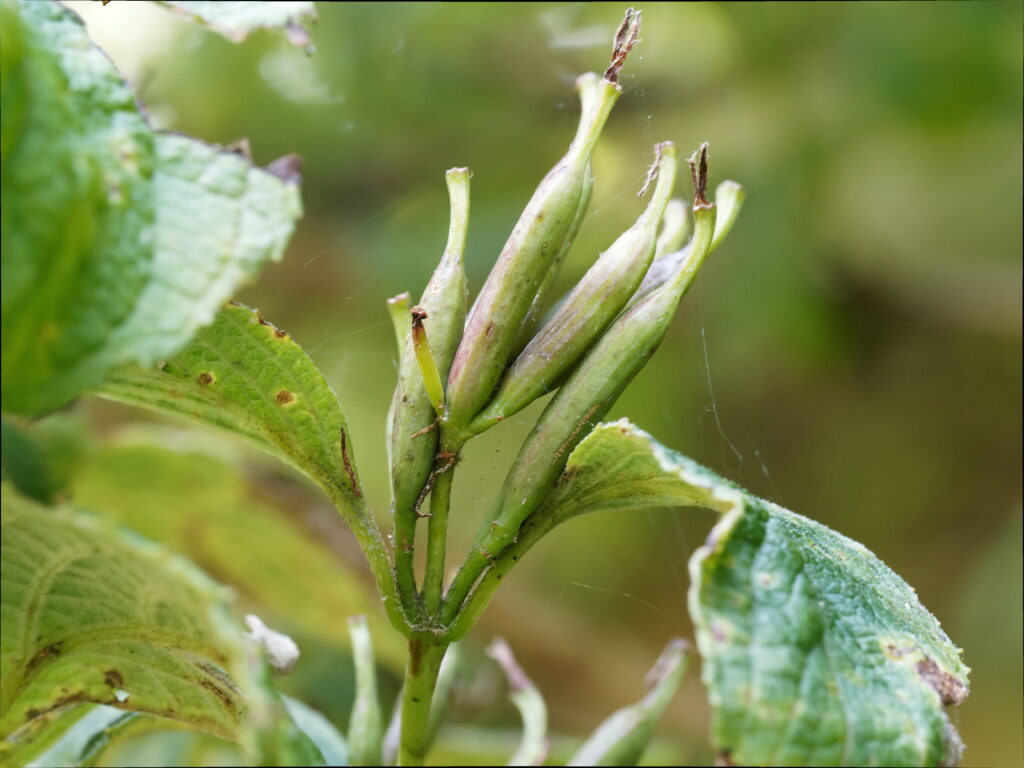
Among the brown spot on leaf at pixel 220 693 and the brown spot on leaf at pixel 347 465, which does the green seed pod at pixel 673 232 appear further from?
the brown spot on leaf at pixel 220 693

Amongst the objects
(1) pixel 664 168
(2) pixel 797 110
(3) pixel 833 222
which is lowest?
(1) pixel 664 168

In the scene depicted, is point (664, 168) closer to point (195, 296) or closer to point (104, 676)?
point (195, 296)

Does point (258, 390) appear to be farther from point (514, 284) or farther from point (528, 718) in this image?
point (528, 718)

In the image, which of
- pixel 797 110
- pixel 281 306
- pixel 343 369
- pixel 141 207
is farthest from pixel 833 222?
pixel 141 207

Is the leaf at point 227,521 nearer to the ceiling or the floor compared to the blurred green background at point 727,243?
nearer to the floor

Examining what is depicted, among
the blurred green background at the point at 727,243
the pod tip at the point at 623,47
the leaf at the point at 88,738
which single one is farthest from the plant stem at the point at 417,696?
the blurred green background at the point at 727,243

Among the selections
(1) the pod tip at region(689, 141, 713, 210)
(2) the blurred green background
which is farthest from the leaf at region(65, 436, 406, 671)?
(1) the pod tip at region(689, 141, 713, 210)

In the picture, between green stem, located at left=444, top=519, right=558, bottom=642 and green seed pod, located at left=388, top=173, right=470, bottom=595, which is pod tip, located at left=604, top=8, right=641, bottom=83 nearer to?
green seed pod, located at left=388, top=173, right=470, bottom=595
